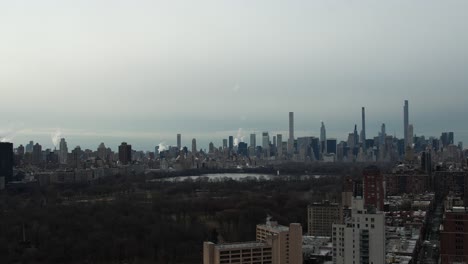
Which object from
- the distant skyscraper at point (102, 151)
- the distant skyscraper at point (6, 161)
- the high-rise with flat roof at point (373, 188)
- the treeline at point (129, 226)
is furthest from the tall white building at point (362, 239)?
the distant skyscraper at point (102, 151)

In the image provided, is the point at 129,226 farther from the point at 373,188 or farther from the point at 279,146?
the point at 279,146

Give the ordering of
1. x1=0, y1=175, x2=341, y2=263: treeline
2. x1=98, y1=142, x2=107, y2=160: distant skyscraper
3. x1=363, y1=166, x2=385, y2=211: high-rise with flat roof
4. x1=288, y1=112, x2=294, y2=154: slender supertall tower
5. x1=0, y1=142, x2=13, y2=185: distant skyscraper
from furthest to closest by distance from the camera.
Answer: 1. x1=288, y1=112, x2=294, y2=154: slender supertall tower
2. x1=98, y1=142, x2=107, y2=160: distant skyscraper
3. x1=0, y1=142, x2=13, y2=185: distant skyscraper
4. x1=363, y1=166, x2=385, y2=211: high-rise with flat roof
5. x1=0, y1=175, x2=341, y2=263: treeline

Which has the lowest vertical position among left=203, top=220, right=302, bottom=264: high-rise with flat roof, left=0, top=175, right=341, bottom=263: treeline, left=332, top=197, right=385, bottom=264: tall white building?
left=0, top=175, right=341, bottom=263: treeline

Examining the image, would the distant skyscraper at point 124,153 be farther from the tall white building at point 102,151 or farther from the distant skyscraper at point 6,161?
the distant skyscraper at point 6,161

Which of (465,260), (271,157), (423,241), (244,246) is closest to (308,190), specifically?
(423,241)

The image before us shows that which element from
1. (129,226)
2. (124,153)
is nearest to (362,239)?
(129,226)

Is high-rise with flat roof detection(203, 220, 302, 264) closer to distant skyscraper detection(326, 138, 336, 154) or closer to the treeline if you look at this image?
the treeline

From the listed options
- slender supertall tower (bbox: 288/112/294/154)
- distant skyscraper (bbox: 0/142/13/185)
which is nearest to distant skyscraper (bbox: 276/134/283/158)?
slender supertall tower (bbox: 288/112/294/154)
